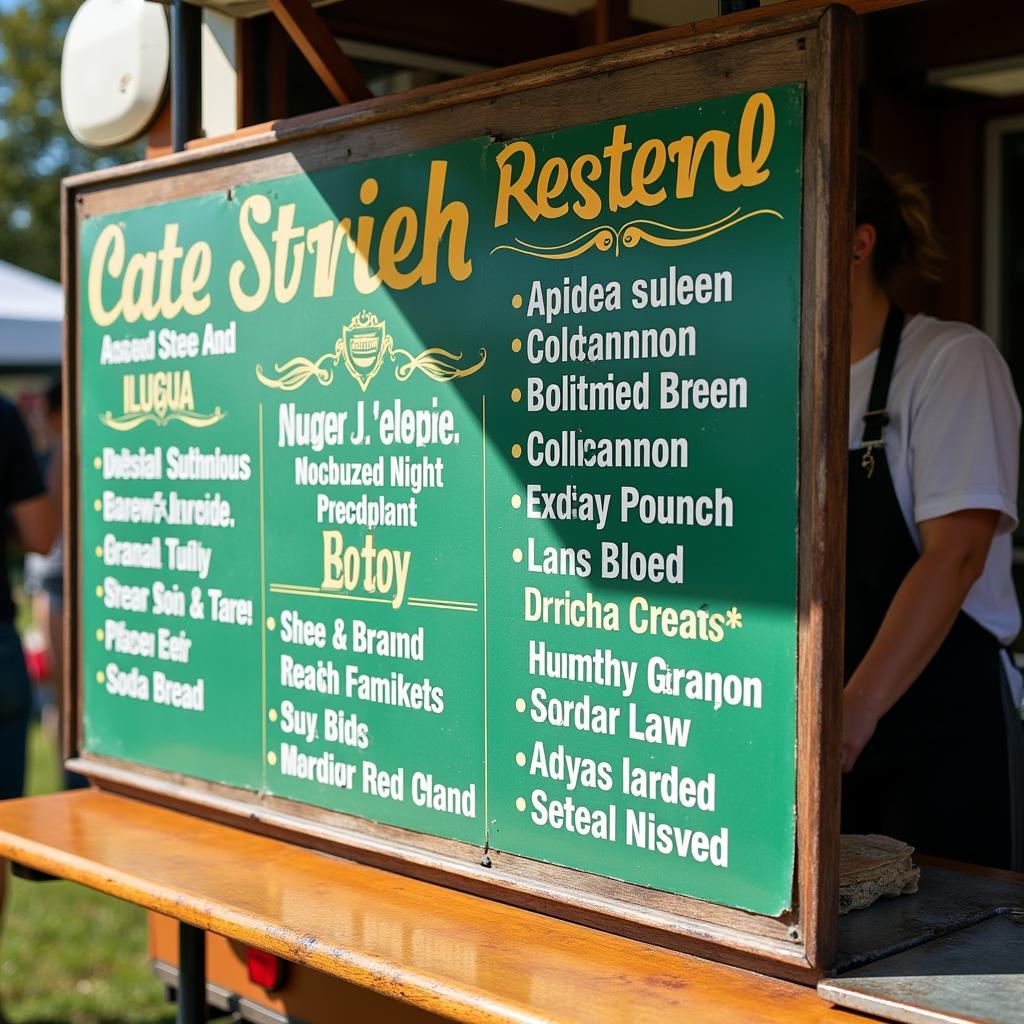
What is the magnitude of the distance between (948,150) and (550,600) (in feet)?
8.25

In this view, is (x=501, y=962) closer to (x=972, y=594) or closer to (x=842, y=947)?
(x=842, y=947)

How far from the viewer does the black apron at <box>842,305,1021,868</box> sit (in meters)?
2.35

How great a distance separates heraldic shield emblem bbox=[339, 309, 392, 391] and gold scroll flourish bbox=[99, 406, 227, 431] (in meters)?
0.36

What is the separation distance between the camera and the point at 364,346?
7.08 ft

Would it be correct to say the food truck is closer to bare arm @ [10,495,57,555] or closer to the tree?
bare arm @ [10,495,57,555]

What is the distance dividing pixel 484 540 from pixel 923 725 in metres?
0.92

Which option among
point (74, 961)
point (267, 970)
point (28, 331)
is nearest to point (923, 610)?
point (267, 970)

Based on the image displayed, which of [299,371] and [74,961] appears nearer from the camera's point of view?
[299,371]

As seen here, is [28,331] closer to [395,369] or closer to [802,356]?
[395,369]

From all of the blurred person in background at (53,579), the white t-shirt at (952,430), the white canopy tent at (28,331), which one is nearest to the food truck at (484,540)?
the white t-shirt at (952,430)

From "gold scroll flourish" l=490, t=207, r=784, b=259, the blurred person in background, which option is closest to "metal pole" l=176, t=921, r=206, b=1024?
"gold scroll flourish" l=490, t=207, r=784, b=259

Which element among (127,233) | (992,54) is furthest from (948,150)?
(127,233)

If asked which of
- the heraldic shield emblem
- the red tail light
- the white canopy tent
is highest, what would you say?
the white canopy tent

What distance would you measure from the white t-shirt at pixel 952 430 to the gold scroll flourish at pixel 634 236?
655mm
